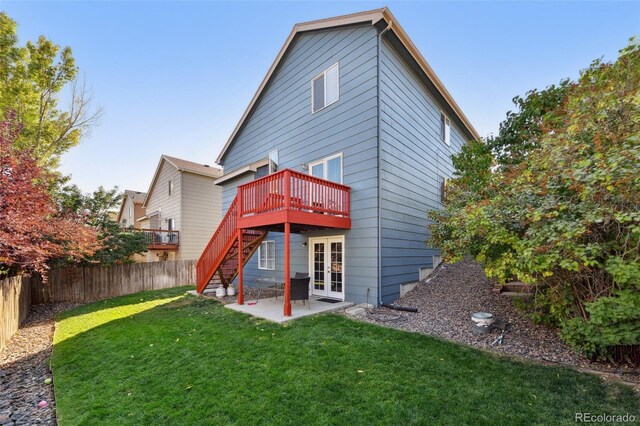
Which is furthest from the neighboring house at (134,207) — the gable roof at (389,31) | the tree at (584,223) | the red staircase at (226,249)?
the tree at (584,223)

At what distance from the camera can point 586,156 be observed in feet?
12.9

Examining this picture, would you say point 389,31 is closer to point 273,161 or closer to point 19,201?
point 273,161

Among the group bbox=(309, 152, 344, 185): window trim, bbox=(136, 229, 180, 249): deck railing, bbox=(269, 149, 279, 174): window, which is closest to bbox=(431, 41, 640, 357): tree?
bbox=(309, 152, 344, 185): window trim

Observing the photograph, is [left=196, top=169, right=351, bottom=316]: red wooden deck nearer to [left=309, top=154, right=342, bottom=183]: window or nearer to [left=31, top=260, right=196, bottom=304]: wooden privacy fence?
[left=309, top=154, right=342, bottom=183]: window

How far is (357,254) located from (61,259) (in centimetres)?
1094

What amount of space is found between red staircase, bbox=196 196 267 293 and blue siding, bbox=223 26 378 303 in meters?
1.50

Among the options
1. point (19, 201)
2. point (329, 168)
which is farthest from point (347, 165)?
point (19, 201)

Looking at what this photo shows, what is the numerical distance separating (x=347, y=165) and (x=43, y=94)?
49.6ft

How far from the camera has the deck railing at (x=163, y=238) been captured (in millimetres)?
16828

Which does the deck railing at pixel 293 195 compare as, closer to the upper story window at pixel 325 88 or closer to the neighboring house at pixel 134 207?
the upper story window at pixel 325 88

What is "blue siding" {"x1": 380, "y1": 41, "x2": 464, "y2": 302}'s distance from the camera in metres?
8.20

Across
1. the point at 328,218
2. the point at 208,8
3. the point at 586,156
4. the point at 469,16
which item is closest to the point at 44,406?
the point at 328,218

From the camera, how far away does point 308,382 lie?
3850mm

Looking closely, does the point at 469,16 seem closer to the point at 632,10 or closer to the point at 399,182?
the point at 632,10
